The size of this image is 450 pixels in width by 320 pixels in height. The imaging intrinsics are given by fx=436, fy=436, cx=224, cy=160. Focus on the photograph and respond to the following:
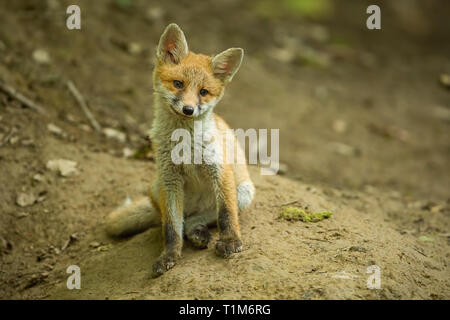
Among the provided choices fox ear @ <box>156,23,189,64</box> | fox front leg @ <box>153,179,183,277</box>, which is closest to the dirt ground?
fox front leg @ <box>153,179,183,277</box>

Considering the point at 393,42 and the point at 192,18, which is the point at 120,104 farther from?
the point at 393,42

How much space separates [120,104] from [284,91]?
3716 mm

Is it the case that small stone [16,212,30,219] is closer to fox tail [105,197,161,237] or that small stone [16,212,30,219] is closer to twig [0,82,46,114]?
fox tail [105,197,161,237]

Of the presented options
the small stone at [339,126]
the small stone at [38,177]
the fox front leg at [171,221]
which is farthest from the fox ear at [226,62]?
the small stone at [339,126]

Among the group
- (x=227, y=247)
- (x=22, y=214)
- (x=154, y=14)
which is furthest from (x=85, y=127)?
(x=154, y=14)

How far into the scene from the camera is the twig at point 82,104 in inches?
274

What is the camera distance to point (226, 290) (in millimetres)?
3484

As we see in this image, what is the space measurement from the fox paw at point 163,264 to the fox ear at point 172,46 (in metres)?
1.89

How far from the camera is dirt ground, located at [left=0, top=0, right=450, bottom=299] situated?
12.6 ft

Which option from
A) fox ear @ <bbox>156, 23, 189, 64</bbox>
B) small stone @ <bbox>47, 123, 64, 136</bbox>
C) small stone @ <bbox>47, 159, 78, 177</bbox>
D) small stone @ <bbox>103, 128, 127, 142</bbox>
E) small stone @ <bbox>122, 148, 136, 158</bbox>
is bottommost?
small stone @ <bbox>47, 159, 78, 177</bbox>

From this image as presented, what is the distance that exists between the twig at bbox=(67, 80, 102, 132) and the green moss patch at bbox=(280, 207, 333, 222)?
3.64 meters

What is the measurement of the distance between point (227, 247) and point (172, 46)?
6.59ft

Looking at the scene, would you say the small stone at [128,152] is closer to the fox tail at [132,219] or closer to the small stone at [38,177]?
the small stone at [38,177]

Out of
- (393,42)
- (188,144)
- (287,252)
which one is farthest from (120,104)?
(393,42)
